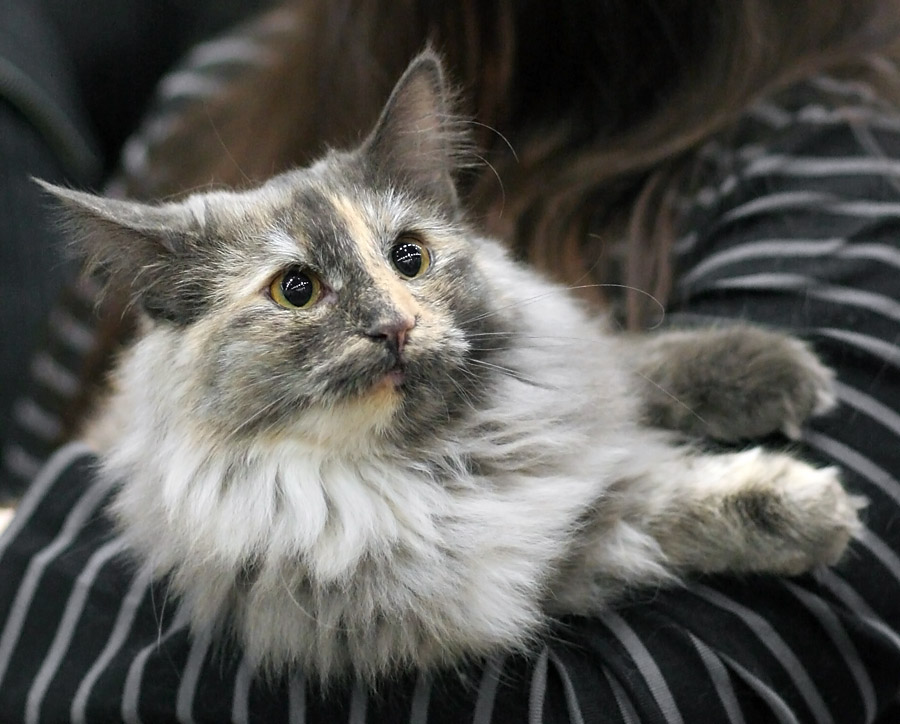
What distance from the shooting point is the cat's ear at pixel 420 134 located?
3.58 feet

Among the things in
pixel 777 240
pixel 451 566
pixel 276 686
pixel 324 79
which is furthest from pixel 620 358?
pixel 324 79

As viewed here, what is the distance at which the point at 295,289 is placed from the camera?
0.99 meters

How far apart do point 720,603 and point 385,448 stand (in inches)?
18.4

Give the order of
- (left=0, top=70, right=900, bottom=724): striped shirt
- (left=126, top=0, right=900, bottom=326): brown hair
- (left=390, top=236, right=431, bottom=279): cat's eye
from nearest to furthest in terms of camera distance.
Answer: (left=0, top=70, right=900, bottom=724): striped shirt
(left=390, top=236, right=431, bottom=279): cat's eye
(left=126, top=0, right=900, bottom=326): brown hair

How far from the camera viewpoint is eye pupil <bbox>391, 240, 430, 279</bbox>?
1062 mm

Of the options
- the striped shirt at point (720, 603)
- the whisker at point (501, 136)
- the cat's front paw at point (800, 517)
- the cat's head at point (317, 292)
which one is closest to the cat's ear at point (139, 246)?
the cat's head at point (317, 292)

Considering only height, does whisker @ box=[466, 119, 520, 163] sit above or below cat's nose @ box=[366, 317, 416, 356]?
above

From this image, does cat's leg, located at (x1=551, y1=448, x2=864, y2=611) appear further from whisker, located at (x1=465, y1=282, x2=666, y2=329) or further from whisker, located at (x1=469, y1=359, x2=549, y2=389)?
whisker, located at (x1=465, y1=282, x2=666, y2=329)

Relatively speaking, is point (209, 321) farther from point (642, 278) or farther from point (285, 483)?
point (642, 278)

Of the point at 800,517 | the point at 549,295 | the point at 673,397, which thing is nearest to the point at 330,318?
the point at 549,295

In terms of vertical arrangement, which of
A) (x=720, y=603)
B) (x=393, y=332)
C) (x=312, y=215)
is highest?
(x=312, y=215)

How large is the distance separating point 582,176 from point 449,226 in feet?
1.13

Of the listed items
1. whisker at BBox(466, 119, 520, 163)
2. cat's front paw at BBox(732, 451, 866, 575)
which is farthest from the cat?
whisker at BBox(466, 119, 520, 163)

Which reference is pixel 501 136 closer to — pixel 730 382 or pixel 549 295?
pixel 549 295
